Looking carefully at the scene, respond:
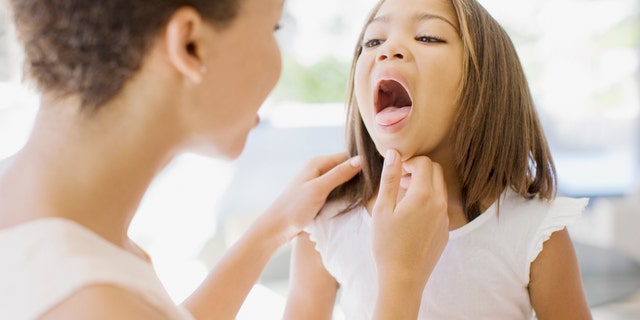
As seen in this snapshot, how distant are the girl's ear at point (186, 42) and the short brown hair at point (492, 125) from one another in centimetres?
52

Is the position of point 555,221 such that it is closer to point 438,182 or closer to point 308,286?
point 438,182

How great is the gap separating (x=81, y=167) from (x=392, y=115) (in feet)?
1.70

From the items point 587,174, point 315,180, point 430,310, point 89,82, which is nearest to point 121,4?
point 89,82

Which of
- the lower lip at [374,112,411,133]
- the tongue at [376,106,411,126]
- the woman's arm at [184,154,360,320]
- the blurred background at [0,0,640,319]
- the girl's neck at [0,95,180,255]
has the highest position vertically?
the girl's neck at [0,95,180,255]

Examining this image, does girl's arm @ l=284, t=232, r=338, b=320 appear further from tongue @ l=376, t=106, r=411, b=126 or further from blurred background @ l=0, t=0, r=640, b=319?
blurred background @ l=0, t=0, r=640, b=319

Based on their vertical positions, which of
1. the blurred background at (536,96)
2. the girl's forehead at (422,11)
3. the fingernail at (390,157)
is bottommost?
the blurred background at (536,96)

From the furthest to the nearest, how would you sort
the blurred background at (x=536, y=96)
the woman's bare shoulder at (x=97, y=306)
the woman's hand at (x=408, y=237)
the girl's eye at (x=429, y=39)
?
1. the blurred background at (x=536, y=96)
2. the girl's eye at (x=429, y=39)
3. the woman's hand at (x=408, y=237)
4. the woman's bare shoulder at (x=97, y=306)

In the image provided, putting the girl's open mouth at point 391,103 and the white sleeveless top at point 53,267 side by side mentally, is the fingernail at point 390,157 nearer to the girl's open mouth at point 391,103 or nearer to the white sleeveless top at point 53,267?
the girl's open mouth at point 391,103

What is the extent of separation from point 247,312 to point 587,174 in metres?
3.90

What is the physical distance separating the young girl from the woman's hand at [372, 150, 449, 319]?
8 cm

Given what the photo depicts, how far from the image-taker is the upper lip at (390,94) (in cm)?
107

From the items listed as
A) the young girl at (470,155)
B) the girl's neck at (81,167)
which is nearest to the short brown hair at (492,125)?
the young girl at (470,155)

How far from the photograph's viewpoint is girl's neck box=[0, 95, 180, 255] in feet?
2.15

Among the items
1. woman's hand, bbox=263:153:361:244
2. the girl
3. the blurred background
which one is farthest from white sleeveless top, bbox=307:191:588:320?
the blurred background
